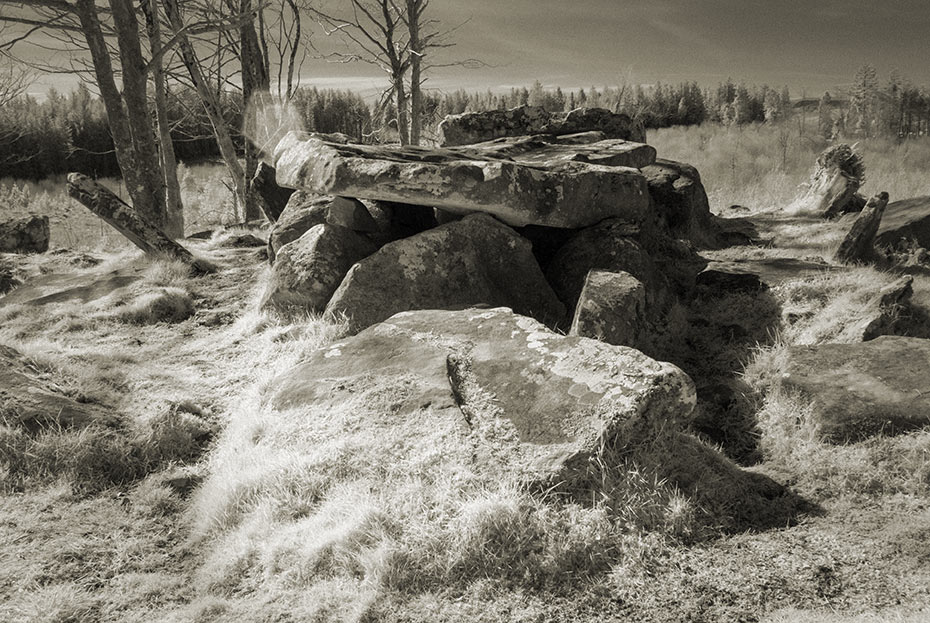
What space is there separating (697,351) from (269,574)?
14.8 ft

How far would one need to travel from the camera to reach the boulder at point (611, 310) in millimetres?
5266

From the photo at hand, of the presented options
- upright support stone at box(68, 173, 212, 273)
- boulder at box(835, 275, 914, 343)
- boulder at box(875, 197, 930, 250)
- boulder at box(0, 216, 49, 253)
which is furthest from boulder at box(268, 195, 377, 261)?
boulder at box(0, 216, 49, 253)

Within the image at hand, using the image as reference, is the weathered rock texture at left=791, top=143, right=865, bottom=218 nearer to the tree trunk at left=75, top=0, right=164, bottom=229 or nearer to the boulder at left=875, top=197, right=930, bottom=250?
the boulder at left=875, top=197, right=930, bottom=250

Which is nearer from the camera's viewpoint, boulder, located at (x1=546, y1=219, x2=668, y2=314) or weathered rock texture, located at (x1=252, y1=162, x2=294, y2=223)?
boulder, located at (x1=546, y1=219, x2=668, y2=314)

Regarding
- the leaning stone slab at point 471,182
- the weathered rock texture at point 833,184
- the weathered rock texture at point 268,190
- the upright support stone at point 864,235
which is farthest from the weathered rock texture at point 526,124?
the upright support stone at point 864,235

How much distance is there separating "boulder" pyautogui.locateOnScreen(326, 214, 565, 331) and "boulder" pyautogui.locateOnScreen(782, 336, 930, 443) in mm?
2258

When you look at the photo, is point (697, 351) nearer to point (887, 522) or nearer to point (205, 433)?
point (887, 522)

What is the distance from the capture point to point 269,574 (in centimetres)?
312

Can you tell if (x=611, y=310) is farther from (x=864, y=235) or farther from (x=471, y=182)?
(x=864, y=235)

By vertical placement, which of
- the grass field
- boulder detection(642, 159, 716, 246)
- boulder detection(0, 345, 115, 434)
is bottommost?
the grass field

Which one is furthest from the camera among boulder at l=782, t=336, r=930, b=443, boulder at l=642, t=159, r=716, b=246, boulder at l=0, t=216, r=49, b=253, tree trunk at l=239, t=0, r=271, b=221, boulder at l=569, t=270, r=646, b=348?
tree trunk at l=239, t=0, r=271, b=221

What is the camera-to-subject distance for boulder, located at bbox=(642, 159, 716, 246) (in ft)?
30.4

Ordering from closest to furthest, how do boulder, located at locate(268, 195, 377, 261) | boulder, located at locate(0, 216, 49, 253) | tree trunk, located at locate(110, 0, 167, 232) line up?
boulder, located at locate(268, 195, 377, 261)
tree trunk, located at locate(110, 0, 167, 232)
boulder, located at locate(0, 216, 49, 253)

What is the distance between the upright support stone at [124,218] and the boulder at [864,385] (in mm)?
7790
